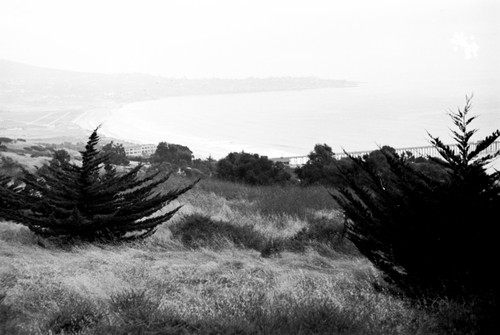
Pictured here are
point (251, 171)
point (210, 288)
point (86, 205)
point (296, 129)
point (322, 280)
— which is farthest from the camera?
point (296, 129)

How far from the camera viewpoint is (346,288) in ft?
18.6

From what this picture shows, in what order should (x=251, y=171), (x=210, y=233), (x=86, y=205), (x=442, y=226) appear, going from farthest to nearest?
1. (x=251, y=171)
2. (x=210, y=233)
3. (x=86, y=205)
4. (x=442, y=226)

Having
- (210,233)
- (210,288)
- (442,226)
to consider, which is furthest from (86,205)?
(442,226)

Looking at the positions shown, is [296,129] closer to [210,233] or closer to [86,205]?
[210,233]

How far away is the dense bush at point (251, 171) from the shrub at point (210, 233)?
11.2 meters

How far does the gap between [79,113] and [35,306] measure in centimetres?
13057

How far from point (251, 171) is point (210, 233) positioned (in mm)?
12143

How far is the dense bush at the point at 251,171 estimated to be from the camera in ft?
69.4

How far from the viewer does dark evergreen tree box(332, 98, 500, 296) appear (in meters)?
4.25

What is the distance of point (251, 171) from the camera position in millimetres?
21406

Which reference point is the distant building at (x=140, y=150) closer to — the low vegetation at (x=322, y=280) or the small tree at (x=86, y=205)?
the small tree at (x=86, y=205)

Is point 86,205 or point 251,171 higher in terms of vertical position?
point 86,205

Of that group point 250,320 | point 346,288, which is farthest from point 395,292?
point 250,320

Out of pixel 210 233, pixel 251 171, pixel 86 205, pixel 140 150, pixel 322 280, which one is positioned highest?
pixel 86 205
